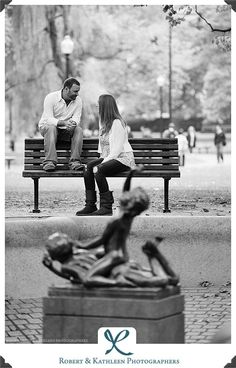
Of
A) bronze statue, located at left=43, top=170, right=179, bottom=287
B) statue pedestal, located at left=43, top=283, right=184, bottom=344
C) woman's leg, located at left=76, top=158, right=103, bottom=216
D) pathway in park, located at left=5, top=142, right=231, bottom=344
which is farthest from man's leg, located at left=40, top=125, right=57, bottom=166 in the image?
statue pedestal, located at left=43, top=283, right=184, bottom=344

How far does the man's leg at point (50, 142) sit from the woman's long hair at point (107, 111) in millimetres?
822

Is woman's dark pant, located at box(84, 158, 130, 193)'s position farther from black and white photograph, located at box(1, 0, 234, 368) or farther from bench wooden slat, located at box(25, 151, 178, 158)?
bench wooden slat, located at box(25, 151, 178, 158)

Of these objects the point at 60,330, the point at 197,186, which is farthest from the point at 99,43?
the point at 60,330

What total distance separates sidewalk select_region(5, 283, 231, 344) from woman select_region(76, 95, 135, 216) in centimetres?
219

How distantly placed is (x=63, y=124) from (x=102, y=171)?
2.95 feet

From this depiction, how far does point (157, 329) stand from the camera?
5.71m

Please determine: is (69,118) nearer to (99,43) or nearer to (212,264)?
(212,264)

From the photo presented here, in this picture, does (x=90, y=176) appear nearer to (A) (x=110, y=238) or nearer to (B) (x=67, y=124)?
(B) (x=67, y=124)

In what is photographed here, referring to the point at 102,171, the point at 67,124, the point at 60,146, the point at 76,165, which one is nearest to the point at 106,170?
the point at 102,171

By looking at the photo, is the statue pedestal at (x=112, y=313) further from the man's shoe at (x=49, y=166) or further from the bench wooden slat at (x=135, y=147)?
the bench wooden slat at (x=135, y=147)

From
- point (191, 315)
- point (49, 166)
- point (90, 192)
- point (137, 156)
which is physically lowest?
point (191, 315)

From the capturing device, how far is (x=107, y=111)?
34.2 feet

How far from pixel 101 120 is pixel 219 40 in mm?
5774

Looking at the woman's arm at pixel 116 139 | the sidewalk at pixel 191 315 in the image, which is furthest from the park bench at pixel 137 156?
the sidewalk at pixel 191 315
